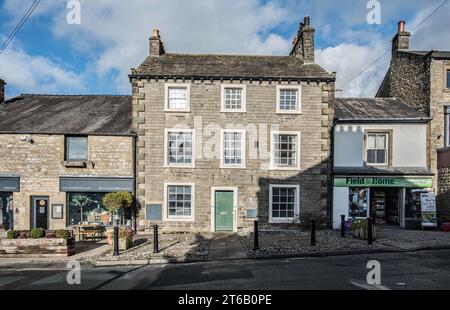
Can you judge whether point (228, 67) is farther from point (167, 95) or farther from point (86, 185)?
point (86, 185)

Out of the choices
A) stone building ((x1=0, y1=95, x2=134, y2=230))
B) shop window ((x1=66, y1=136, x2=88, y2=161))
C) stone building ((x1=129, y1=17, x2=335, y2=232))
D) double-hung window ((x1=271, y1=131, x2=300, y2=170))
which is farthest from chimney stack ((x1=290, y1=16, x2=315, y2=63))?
shop window ((x1=66, y1=136, x2=88, y2=161))

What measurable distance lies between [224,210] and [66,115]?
34.1 ft

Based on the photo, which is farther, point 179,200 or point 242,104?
point 242,104

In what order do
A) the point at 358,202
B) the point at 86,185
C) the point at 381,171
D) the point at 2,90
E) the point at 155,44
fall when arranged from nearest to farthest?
the point at 86,185, the point at 381,171, the point at 358,202, the point at 155,44, the point at 2,90

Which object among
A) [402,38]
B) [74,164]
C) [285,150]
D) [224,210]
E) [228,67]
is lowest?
[224,210]

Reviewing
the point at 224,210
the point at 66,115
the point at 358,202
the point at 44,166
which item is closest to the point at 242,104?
the point at 224,210

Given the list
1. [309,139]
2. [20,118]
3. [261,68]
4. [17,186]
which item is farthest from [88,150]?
[309,139]

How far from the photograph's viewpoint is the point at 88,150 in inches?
587

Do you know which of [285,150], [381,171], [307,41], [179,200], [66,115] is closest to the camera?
[179,200]

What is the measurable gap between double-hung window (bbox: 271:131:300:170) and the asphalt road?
607 cm

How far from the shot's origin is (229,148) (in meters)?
15.2

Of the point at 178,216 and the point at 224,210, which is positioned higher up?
the point at 224,210
